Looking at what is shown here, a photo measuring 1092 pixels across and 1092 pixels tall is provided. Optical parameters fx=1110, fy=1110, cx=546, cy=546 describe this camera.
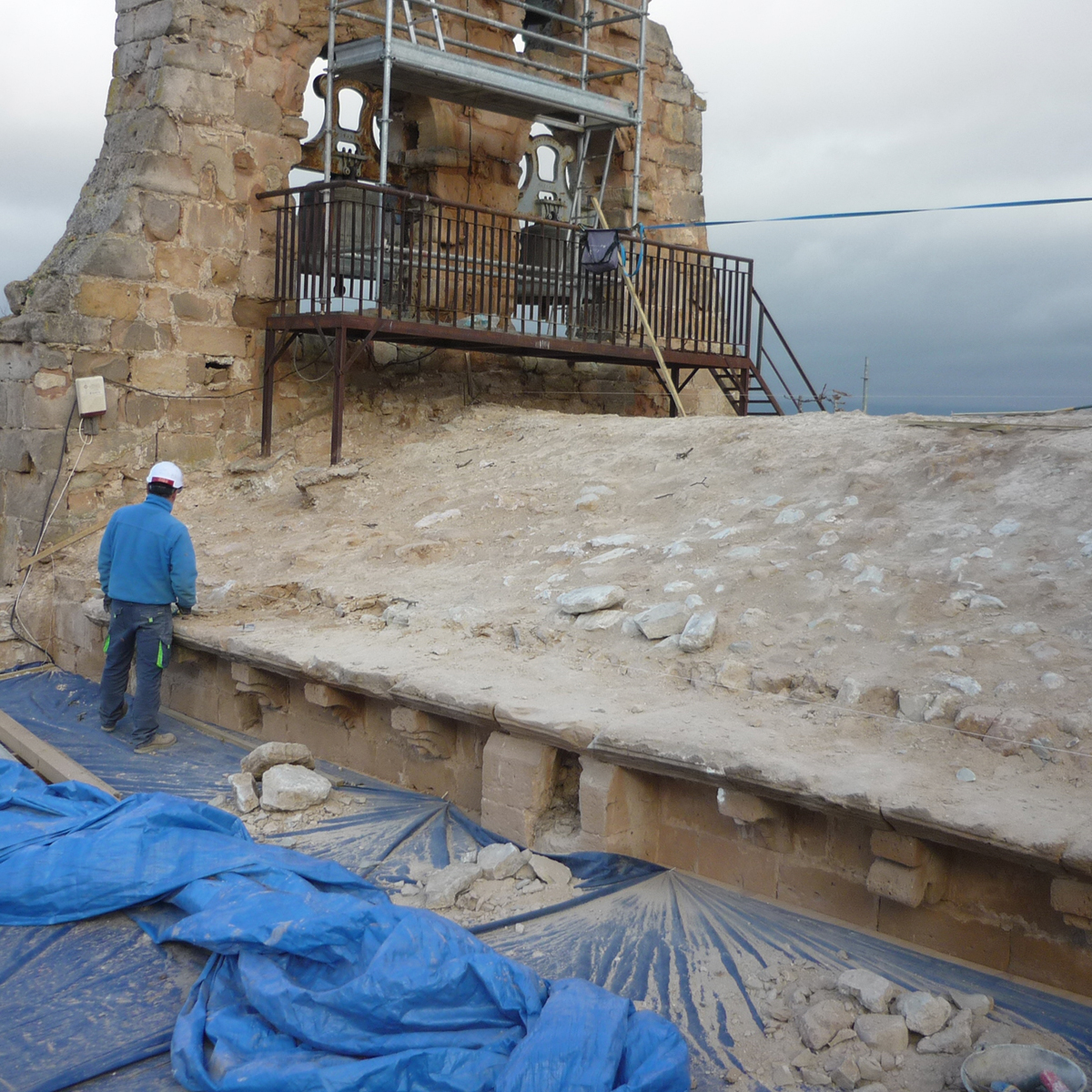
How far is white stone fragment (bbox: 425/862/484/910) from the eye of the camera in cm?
456

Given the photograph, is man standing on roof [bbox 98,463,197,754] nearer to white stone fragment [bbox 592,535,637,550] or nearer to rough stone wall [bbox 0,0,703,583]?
white stone fragment [bbox 592,535,637,550]

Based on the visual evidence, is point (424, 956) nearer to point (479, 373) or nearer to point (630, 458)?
point (630, 458)

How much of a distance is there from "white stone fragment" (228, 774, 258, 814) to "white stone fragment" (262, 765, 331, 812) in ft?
0.23

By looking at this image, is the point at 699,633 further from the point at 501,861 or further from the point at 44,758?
the point at 44,758

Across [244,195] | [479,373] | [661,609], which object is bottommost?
[661,609]

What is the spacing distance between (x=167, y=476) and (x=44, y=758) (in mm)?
1808

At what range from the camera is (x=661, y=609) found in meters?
5.94

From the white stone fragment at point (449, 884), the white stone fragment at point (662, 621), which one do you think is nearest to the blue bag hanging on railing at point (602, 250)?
the white stone fragment at point (662, 621)

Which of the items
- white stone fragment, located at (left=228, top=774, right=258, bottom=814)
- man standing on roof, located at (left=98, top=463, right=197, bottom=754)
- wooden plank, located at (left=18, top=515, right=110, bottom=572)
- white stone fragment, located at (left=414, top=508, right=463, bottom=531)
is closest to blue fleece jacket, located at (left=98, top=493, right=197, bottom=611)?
man standing on roof, located at (left=98, top=463, right=197, bottom=754)

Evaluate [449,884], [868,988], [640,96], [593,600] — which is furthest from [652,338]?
[868,988]

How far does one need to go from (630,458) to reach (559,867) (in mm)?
4417

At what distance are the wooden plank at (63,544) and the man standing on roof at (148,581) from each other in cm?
270

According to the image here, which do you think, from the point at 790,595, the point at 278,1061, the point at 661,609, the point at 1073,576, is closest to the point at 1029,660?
the point at 1073,576

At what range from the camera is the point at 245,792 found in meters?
5.72
